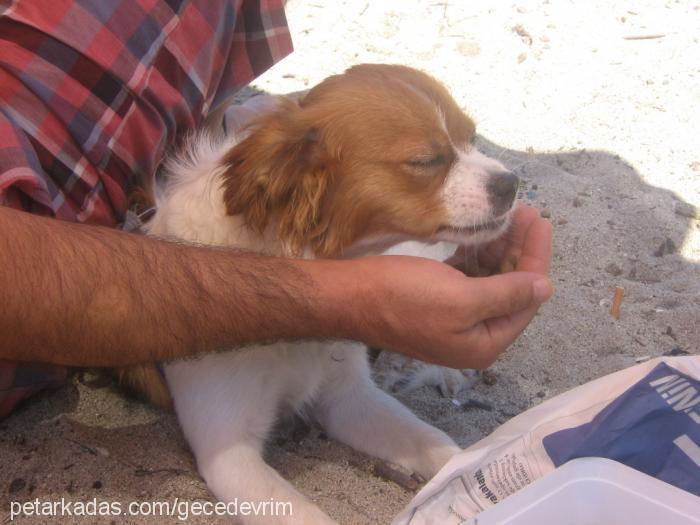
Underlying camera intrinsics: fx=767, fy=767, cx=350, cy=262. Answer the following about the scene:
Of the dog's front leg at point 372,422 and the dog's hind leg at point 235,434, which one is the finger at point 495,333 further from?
the dog's hind leg at point 235,434

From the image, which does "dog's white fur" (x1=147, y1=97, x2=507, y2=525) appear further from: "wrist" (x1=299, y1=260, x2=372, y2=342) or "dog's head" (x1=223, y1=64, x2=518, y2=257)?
"wrist" (x1=299, y1=260, x2=372, y2=342)

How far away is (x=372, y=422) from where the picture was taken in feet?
7.14

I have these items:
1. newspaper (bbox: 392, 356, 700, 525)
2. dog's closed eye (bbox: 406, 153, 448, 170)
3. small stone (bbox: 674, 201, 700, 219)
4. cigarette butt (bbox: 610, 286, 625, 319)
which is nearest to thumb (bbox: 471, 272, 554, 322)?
newspaper (bbox: 392, 356, 700, 525)

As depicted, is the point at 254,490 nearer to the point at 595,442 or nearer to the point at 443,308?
the point at 443,308

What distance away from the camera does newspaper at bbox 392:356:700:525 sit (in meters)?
1.52

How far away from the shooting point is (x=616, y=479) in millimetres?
1455

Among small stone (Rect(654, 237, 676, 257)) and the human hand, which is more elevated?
the human hand

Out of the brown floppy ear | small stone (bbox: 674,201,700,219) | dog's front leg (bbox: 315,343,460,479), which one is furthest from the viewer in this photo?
small stone (bbox: 674,201,700,219)

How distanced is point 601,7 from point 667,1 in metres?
0.40

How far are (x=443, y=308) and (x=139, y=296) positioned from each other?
2.18 ft

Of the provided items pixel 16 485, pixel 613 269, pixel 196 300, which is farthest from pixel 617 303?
pixel 16 485

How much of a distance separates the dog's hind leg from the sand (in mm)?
115

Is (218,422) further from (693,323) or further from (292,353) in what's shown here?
(693,323)

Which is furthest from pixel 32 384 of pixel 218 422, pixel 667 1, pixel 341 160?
pixel 667 1
